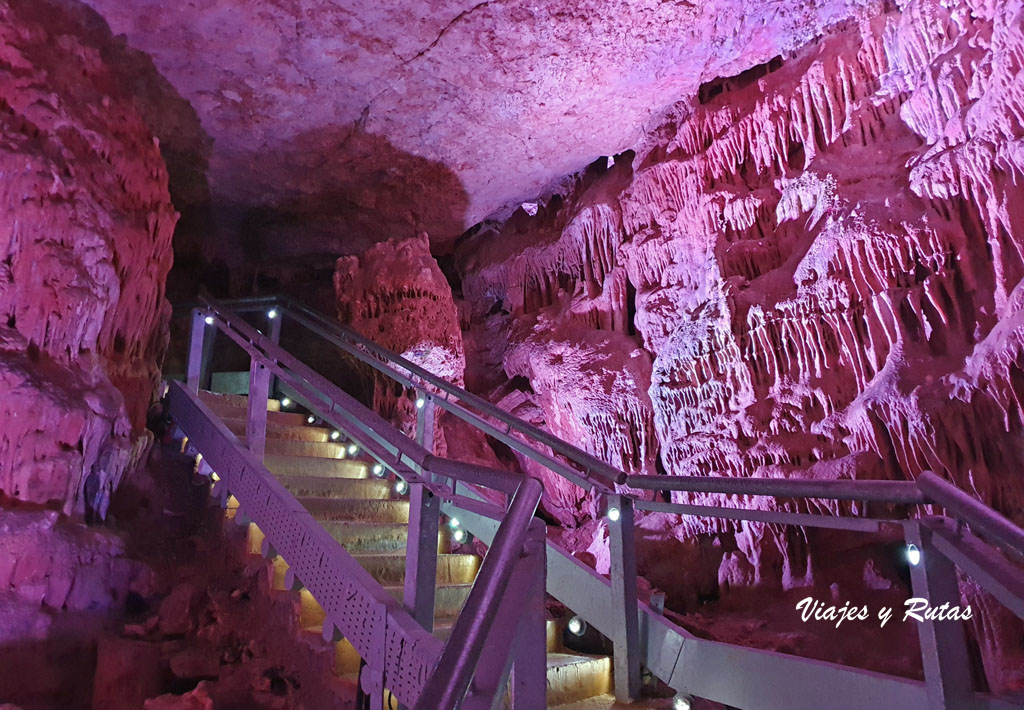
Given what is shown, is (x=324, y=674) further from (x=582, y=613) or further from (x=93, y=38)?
(x=93, y=38)

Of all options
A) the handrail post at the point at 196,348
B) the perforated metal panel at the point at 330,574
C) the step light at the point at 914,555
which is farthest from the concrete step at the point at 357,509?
the step light at the point at 914,555

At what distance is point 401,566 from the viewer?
443cm

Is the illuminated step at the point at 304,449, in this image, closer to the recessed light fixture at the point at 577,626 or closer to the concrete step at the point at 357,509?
the concrete step at the point at 357,509

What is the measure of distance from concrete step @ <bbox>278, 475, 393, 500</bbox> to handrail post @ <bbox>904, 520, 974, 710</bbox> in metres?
3.71

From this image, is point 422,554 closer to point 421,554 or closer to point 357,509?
point 421,554

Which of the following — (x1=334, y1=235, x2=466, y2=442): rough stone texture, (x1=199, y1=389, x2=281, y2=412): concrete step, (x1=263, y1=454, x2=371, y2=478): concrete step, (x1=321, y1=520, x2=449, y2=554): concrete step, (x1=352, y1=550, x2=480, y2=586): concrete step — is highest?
(x1=334, y1=235, x2=466, y2=442): rough stone texture

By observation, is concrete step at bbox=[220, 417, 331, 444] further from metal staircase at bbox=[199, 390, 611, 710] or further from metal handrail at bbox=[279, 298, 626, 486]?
metal handrail at bbox=[279, 298, 626, 486]

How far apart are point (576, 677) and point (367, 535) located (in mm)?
1642

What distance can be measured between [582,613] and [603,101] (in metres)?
4.73

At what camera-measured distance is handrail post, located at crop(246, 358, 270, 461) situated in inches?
196

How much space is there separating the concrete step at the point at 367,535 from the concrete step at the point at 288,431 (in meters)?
1.62

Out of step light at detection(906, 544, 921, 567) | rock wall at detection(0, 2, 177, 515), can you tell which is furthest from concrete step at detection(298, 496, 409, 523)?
step light at detection(906, 544, 921, 567)

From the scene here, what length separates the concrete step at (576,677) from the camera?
3684 millimetres

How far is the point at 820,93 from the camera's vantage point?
6086 millimetres
